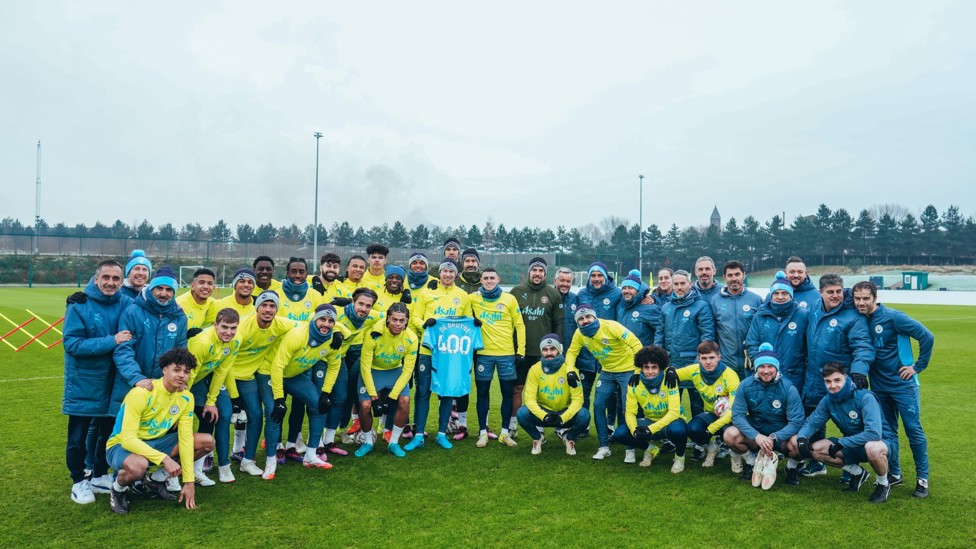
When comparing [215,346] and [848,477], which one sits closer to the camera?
[215,346]

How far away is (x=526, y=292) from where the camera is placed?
285 inches

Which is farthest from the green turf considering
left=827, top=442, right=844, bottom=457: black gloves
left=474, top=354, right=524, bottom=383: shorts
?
left=474, top=354, right=524, bottom=383: shorts

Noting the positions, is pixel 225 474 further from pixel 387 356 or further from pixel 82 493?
pixel 387 356

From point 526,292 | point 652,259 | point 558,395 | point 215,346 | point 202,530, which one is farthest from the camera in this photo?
point 652,259

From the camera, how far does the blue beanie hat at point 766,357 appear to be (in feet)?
17.8

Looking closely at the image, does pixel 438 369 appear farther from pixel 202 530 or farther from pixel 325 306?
pixel 202 530

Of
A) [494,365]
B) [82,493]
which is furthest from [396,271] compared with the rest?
[82,493]

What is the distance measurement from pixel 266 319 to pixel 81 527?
6.64 feet

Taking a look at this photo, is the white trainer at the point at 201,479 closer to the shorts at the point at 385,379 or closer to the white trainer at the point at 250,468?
the white trainer at the point at 250,468

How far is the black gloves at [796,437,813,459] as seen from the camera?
5262 mm

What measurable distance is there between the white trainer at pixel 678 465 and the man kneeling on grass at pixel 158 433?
429cm

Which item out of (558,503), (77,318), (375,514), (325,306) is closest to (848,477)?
(558,503)

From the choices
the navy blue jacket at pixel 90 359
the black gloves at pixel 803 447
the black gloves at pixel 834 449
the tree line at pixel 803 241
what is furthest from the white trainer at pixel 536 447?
the tree line at pixel 803 241

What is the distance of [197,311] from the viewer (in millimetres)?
5844
